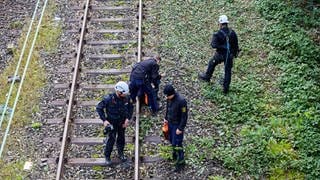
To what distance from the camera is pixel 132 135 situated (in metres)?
11.9

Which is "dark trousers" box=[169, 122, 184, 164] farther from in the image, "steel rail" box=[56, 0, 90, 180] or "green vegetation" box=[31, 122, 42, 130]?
"green vegetation" box=[31, 122, 42, 130]

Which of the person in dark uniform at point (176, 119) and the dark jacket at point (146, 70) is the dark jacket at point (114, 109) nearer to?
the person in dark uniform at point (176, 119)

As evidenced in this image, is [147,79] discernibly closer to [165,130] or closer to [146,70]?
[146,70]

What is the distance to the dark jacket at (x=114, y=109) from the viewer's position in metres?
10.5

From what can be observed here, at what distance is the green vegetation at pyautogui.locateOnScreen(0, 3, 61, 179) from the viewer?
1129 centimetres

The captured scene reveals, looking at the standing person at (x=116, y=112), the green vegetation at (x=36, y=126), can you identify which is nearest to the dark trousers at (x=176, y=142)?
the standing person at (x=116, y=112)

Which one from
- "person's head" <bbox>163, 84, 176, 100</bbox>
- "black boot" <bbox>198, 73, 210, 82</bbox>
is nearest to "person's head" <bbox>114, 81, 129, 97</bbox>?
"person's head" <bbox>163, 84, 176, 100</bbox>

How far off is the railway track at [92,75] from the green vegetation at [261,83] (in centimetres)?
101

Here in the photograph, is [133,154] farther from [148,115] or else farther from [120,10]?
[120,10]

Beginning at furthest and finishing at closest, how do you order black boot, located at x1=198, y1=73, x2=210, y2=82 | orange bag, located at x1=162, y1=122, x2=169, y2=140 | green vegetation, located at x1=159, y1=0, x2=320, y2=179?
black boot, located at x1=198, y1=73, x2=210, y2=82 → green vegetation, located at x1=159, y1=0, x2=320, y2=179 → orange bag, located at x1=162, y1=122, x2=169, y2=140

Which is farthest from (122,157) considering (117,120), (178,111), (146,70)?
(146,70)

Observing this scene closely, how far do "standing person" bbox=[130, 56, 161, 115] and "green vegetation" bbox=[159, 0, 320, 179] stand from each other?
3.46 ft

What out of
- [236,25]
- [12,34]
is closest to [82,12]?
[12,34]

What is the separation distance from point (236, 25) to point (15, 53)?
6130 mm
